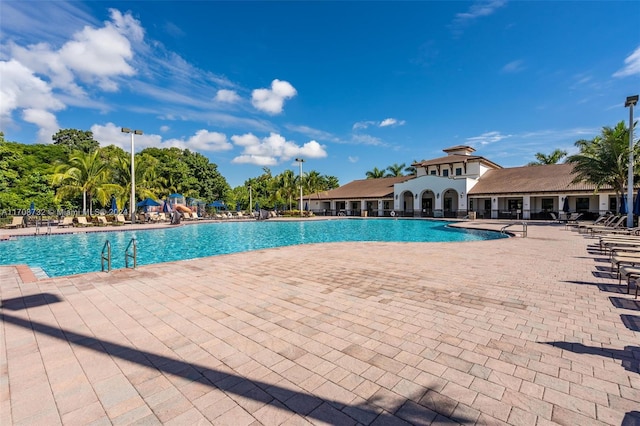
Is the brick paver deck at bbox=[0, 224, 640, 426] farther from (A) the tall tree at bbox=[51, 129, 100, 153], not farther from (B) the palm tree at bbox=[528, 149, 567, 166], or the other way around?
(A) the tall tree at bbox=[51, 129, 100, 153]

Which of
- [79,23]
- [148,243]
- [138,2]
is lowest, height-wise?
[148,243]

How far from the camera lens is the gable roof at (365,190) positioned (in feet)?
137

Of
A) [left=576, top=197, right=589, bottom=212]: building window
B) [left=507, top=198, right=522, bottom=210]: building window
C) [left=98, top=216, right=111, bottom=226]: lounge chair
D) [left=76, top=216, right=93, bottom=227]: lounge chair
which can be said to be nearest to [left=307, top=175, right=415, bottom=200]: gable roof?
[left=507, top=198, right=522, bottom=210]: building window

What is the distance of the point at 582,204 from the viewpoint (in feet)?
94.6

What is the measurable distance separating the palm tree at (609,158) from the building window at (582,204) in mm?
7330

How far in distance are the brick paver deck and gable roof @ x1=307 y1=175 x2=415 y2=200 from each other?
116 feet

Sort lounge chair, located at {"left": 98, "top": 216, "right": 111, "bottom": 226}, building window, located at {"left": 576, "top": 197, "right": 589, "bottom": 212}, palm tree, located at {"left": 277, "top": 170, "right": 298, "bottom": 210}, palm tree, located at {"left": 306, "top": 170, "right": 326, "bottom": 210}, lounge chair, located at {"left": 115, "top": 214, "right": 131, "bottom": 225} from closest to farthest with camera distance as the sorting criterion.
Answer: lounge chair, located at {"left": 98, "top": 216, "right": 111, "bottom": 226} < lounge chair, located at {"left": 115, "top": 214, "right": 131, "bottom": 225} < building window, located at {"left": 576, "top": 197, "right": 589, "bottom": 212} < palm tree, located at {"left": 277, "top": 170, "right": 298, "bottom": 210} < palm tree, located at {"left": 306, "top": 170, "right": 326, "bottom": 210}

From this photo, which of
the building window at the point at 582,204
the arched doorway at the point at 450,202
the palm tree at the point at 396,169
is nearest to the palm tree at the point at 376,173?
the palm tree at the point at 396,169

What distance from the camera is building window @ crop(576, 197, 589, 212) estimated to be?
28572 millimetres

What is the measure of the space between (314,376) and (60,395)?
7.15 ft

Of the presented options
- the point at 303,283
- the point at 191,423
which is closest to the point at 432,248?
the point at 303,283

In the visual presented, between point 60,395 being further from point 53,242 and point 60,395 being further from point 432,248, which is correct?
point 53,242

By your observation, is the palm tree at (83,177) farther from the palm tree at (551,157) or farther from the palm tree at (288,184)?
the palm tree at (551,157)

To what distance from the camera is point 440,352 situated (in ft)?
10.7
